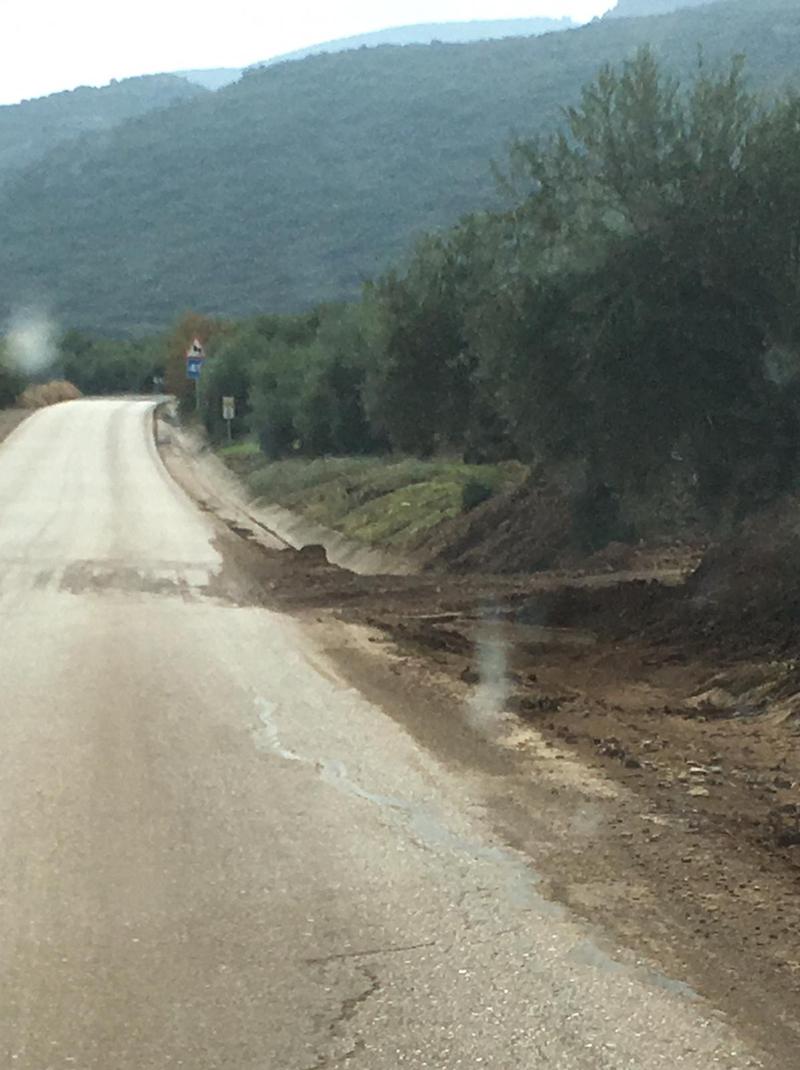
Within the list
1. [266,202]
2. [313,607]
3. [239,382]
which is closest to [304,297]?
[266,202]

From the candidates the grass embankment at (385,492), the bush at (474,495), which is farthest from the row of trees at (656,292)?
the grass embankment at (385,492)

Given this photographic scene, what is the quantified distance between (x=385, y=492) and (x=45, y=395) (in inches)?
3198

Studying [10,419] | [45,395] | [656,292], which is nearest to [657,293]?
[656,292]

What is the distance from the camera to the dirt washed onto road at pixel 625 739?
6555 mm

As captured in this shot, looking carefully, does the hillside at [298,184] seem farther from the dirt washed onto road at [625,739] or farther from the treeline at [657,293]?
the dirt washed onto road at [625,739]

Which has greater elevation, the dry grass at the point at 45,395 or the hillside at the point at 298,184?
the hillside at the point at 298,184

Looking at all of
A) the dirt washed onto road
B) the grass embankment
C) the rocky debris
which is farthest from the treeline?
the rocky debris

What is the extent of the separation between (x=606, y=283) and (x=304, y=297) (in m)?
121

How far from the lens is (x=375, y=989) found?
19.0 ft

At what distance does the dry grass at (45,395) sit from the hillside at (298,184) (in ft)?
82.3

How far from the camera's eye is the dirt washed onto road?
6.55m

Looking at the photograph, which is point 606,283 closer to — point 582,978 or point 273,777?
point 273,777

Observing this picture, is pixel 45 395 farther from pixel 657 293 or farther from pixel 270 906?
pixel 270 906

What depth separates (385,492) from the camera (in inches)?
1287
